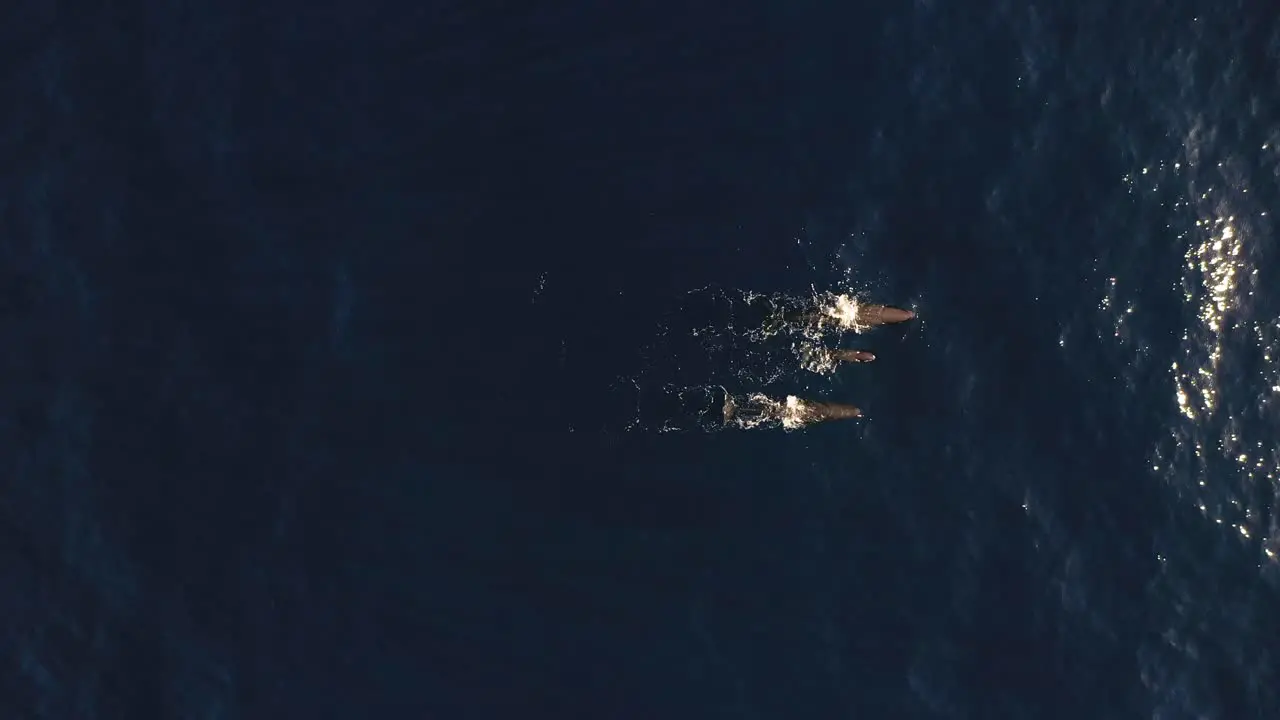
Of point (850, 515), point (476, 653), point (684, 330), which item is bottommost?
point (476, 653)

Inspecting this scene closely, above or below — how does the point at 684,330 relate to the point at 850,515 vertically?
above

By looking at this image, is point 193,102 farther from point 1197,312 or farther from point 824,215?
point 1197,312

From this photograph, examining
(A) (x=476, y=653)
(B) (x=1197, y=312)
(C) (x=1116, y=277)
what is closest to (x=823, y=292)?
(C) (x=1116, y=277)

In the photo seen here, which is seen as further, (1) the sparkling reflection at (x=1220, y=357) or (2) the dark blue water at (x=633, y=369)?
(2) the dark blue water at (x=633, y=369)

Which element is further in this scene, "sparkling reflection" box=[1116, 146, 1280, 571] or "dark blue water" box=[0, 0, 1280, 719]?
"dark blue water" box=[0, 0, 1280, 719]

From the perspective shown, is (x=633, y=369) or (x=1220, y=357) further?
(x=633, y=369)

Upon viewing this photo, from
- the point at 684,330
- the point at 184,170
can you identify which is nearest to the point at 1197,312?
the point at 684,330

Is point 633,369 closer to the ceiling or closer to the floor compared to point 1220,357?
closer to the floor

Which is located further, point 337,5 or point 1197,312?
point 337,5
